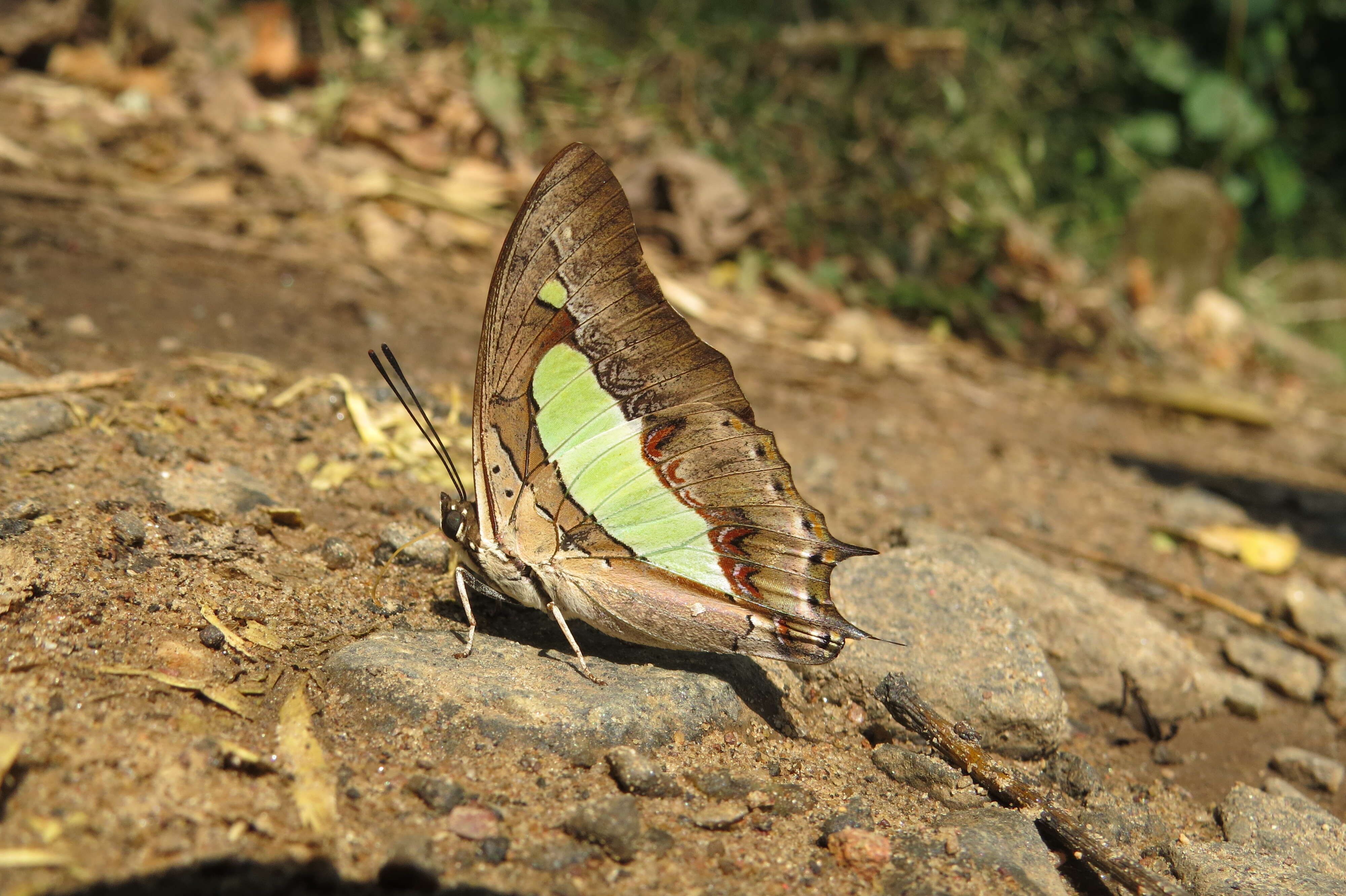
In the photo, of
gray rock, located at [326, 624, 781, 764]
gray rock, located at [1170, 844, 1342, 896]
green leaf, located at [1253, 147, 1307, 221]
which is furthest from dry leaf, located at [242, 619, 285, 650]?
green leaf, located at [1253, 147, 1307, 221]

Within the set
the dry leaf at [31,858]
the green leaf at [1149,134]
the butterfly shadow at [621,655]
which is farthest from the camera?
the green leaf at [1149,134]

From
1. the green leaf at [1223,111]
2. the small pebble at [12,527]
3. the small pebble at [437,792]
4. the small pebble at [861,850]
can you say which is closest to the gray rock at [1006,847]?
the small pebble at [861,850]

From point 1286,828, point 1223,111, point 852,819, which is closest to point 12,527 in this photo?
point 852,819

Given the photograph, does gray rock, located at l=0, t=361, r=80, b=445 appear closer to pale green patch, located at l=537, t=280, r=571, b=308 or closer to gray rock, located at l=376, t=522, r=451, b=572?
gray rock, located at l=376, t=522, r=451, b=572

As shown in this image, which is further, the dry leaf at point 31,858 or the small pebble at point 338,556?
the small pebble at point 338,556

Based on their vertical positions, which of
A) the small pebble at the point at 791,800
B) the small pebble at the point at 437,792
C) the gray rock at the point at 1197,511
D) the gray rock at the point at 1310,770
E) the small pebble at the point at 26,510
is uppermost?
the small pebble at the point at 26,510

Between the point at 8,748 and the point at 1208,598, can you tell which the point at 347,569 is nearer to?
the point at 8,748

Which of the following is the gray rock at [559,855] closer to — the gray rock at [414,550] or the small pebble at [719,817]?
the small pebble at [719,817]

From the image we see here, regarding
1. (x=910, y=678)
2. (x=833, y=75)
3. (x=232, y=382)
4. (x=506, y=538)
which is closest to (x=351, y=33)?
(x=833, y=75)
